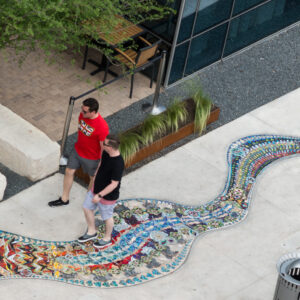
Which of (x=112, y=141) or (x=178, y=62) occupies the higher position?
(x=112, y=141)

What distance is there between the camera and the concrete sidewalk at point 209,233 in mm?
9414

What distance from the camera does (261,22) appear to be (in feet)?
48.9

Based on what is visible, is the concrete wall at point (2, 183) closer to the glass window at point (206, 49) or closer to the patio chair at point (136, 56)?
the patio chair at point (136, 56)

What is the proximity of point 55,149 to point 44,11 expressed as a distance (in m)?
2.26

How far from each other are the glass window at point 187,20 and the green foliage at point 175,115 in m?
1.47

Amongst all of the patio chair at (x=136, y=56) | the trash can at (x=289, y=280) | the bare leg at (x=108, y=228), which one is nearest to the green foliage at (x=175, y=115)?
the patio chair at (x=136, y=56)

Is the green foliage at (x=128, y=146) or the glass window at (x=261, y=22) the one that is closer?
the green foliage at (x=128, y=146)

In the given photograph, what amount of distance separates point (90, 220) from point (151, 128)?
2.33m

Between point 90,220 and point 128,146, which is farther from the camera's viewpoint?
point 128,146

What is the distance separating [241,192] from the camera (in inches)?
442

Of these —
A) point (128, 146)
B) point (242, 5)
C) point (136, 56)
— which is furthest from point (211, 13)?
point (128, 146)

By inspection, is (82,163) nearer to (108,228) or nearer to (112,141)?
(108,228)

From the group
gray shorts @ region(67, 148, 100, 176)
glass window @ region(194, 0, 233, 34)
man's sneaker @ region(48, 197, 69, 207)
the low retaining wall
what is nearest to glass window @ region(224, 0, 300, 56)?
glass window @ region(194, 0, 233, 34)

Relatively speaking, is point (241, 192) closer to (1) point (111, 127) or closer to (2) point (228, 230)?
(2) point (228, 230)
